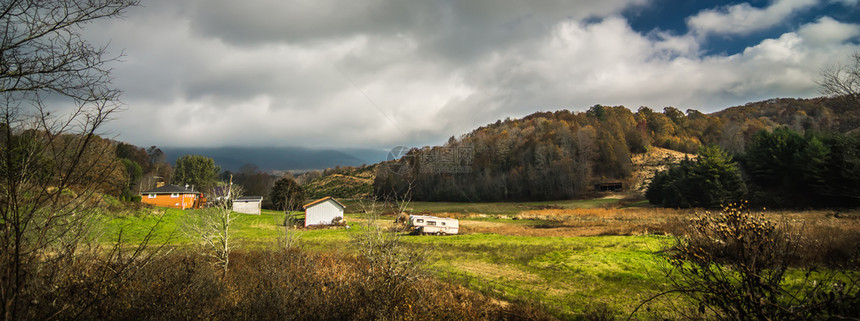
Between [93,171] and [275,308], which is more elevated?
[93,171]

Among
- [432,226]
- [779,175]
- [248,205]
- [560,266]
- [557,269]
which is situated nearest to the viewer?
[557,269]

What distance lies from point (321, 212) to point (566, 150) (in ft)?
246

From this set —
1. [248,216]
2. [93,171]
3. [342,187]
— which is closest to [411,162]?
[342,187]

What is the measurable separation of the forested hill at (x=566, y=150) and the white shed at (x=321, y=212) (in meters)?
38.0

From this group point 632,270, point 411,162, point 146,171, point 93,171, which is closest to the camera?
point 93,171

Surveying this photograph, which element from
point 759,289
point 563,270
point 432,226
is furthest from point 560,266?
point 432,226

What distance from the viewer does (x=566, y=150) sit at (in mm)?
94250

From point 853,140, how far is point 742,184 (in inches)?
450

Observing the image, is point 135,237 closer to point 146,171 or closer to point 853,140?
point 853,140

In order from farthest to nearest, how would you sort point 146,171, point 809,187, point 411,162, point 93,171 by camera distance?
point 411,162 < point 146,171 < point 809,187 < point 93,171

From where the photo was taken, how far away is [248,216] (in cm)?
4297

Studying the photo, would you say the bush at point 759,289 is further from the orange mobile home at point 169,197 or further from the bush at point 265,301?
the orange mobile home at point 169,197

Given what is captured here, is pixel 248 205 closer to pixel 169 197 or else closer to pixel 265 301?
pixel 169 197

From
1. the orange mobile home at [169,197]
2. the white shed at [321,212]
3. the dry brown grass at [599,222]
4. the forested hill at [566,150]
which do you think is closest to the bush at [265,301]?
the dry brown grass at [599,222]
